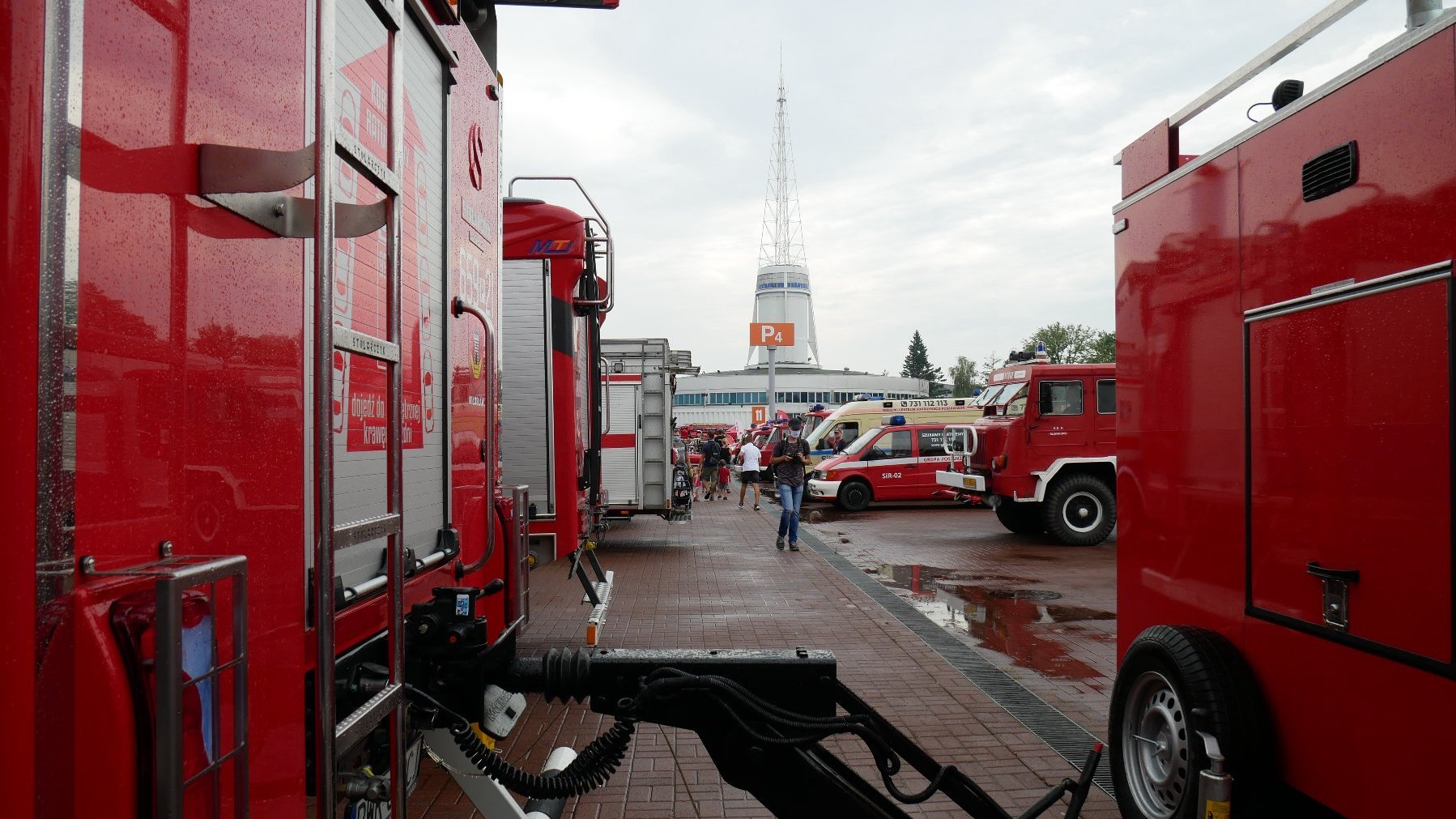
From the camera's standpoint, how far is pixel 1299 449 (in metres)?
3.06

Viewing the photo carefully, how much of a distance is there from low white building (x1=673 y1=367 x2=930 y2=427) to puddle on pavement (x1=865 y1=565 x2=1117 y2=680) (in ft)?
271

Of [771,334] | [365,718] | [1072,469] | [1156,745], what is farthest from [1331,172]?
[771,334]

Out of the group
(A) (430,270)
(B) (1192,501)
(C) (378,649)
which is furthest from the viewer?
(B) (1192,501)

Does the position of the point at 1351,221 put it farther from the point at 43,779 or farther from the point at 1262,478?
the point at 43,779

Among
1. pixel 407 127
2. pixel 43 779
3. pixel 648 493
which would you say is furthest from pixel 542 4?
pixel 648 493

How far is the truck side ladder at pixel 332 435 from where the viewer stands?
1.67 m

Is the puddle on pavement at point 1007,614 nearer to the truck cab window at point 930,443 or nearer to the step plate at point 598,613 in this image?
the step plate at point 598,613

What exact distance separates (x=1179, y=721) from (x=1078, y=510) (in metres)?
11.1

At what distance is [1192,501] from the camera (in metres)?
3.72

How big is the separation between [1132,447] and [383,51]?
11.0ft

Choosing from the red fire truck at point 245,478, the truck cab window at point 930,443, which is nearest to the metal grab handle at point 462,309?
the red fire truck at point 245,478

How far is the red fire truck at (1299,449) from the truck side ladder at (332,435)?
8.40 ft

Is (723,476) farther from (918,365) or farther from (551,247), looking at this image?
(918,365)

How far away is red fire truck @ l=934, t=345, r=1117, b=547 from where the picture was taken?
13977 mm
